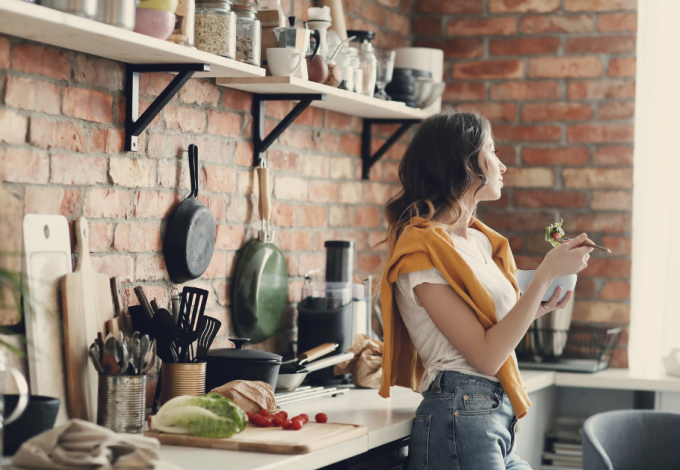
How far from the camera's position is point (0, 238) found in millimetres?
1718

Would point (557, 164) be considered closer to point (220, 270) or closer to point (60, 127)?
point (220, 270)

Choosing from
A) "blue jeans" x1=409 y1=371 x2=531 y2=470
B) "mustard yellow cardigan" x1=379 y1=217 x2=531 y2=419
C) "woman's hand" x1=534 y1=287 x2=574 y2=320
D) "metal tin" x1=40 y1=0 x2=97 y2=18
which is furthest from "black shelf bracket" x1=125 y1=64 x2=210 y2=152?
"woman's hand" x1=534 y1=287 x2=574 y2=320

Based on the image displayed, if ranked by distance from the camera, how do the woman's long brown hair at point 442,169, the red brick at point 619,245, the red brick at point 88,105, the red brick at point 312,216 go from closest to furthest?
the red brick at point 88,105, the woman's long brown hair at point 442,169, the red brick at point 312,216, the red brick at point 619,245

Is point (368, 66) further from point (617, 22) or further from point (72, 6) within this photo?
point (72, 6)

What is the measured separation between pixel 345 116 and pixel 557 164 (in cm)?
85

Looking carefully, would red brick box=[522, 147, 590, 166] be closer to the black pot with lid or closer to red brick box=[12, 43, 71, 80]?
the black pot with lid

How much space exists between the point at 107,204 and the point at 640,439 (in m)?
1.65

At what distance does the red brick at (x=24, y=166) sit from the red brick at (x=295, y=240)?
965 millimetres

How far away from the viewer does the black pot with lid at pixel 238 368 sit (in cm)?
A: 206

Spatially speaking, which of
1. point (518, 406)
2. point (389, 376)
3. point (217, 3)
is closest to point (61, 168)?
point (217, 3)

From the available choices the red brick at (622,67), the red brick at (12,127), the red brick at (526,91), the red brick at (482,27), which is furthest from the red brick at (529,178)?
the red brick at (12,127)

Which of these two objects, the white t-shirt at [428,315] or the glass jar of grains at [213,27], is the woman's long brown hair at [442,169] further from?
the glass jar of grains at [213,27]

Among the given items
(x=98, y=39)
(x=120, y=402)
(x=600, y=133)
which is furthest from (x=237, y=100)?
(x=600, y=133)

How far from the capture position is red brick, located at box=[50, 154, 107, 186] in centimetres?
185
